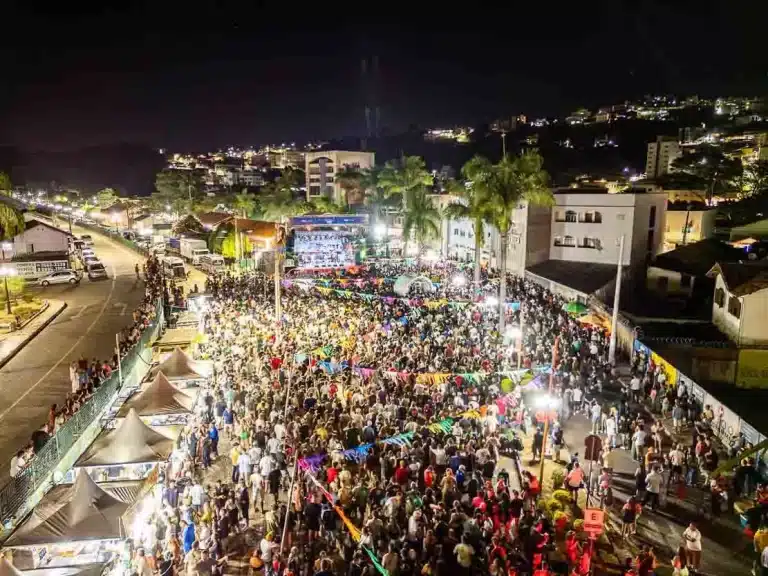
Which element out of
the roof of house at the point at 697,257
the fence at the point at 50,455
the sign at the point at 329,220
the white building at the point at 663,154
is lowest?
the fence at the point at 50,455

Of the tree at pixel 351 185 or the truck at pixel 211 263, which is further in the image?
the tree at pixel 351 185

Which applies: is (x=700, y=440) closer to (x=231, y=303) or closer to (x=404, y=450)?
(x=404, y=450)

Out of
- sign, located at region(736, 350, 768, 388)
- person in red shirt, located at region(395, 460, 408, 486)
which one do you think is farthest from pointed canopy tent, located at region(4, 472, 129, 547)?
sign, located at region(736, 350, 768, 388)

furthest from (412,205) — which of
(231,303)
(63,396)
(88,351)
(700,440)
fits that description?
(700,440)

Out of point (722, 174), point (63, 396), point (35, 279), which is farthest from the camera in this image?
point (722, 174)

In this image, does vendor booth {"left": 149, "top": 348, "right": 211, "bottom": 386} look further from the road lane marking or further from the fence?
the road lane marking

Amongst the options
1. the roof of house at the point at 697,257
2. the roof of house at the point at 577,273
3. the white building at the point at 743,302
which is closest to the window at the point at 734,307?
the white building at the point at 743,302

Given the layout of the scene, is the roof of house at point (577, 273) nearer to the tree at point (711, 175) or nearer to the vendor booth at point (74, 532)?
the tree at point (711, 175)
